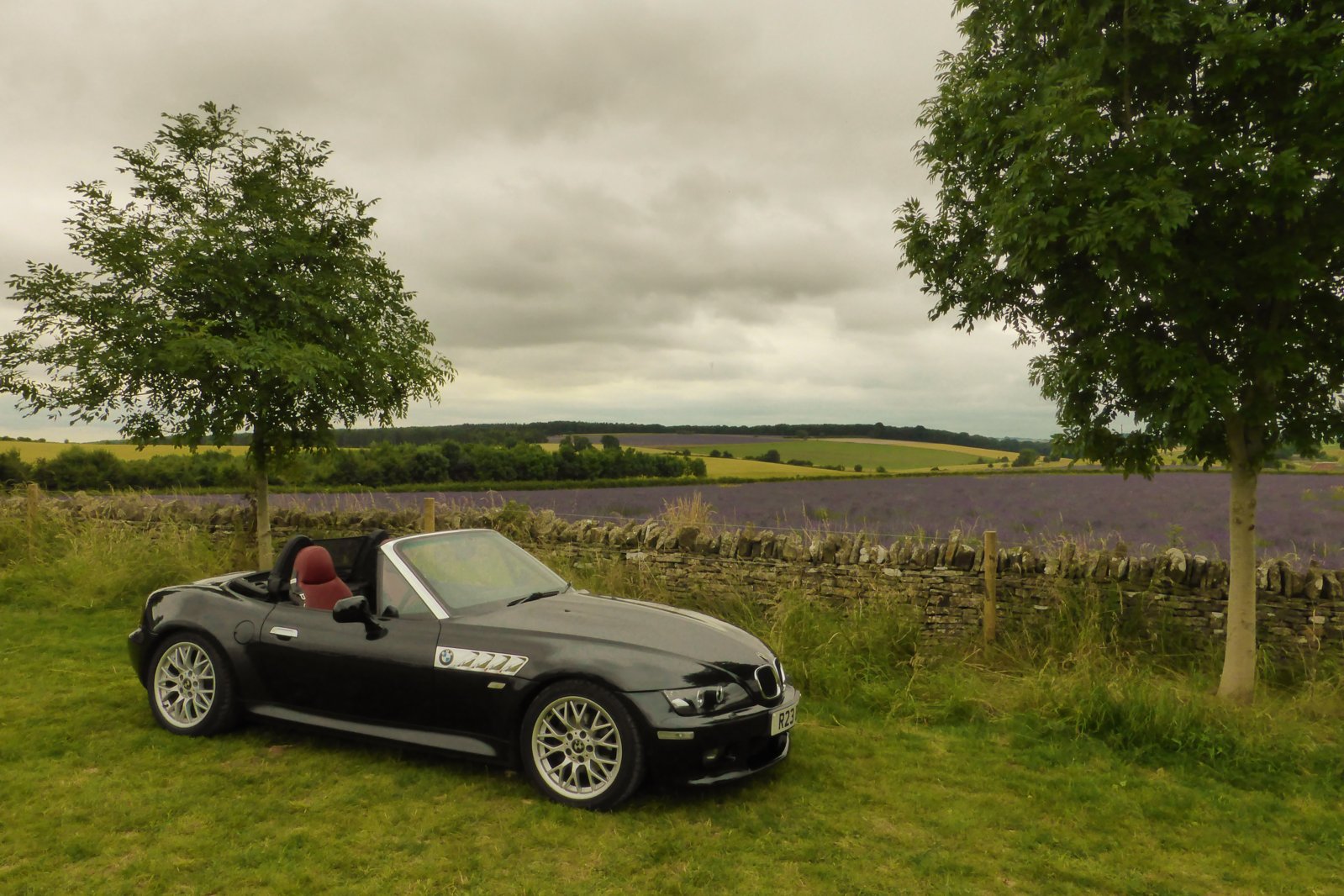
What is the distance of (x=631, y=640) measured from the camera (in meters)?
5.05

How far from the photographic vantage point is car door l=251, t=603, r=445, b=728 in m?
5.30

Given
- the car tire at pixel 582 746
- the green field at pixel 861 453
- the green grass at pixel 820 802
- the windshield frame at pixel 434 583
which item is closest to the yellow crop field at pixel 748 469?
the green field at pixel 861 453

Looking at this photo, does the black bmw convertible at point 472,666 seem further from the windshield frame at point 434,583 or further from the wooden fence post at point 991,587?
the wooden fence post at point 991,587

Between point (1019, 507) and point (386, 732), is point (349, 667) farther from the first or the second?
point (1019, 507)

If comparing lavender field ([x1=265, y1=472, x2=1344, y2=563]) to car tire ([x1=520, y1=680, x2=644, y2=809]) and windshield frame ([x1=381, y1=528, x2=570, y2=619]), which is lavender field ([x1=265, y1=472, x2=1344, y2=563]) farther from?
car tire ([x1=520, y1=680, x2=644, y2=809])

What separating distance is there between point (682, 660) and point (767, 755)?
0.89 metres

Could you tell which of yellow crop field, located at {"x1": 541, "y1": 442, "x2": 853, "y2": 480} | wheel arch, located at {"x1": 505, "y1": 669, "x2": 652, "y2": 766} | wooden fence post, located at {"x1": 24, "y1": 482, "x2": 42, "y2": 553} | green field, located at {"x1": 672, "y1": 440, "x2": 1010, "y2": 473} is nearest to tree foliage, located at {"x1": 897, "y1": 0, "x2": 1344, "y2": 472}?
wheel arch, located at {"x1": 505, "y1": 669, "x2": 652, "y2": 766}

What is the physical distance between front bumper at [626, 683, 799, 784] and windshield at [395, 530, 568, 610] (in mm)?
1524

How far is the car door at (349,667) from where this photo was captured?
5.30m

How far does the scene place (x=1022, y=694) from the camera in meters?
7.08

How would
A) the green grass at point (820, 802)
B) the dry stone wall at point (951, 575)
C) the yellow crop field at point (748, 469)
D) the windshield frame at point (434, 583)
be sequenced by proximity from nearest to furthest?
the green grass at point (820, 802), the windshield frame at point (434, 583), the dry stone wall at point (951, 575), the yellow crop field at point (748, 469)

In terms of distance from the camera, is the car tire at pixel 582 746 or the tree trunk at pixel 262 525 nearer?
the car tire at pixel 582 746

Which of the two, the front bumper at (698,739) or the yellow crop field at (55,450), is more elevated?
the yellow crop field at (55,450)

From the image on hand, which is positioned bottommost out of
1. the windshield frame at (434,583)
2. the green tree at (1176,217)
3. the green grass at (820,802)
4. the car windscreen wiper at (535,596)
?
the green grass at (820,802)
